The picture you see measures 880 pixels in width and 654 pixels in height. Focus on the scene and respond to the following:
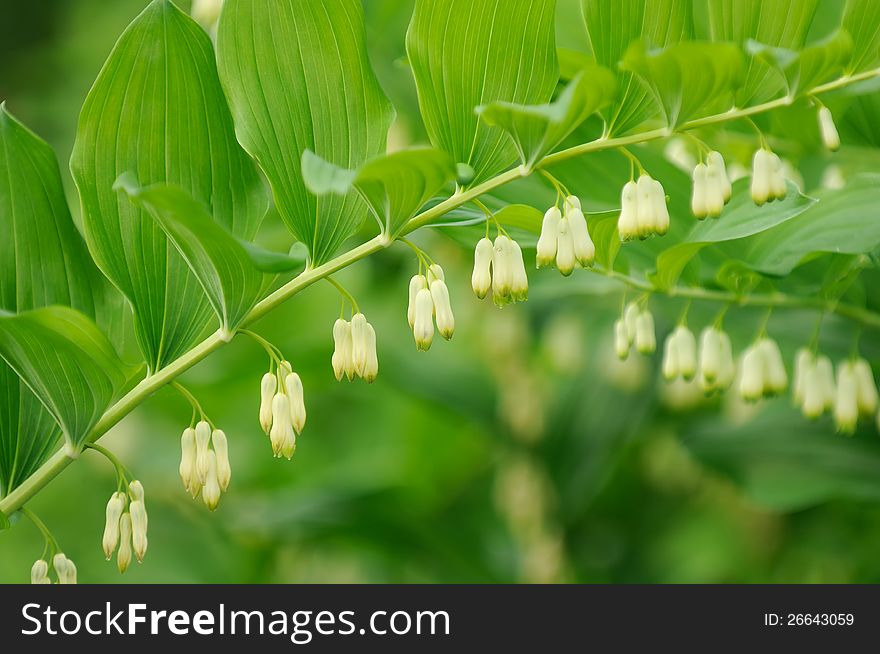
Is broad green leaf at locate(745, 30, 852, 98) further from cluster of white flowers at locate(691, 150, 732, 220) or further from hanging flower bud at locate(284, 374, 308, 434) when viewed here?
hanging flower bud at locate(284, 374, 308, 434)

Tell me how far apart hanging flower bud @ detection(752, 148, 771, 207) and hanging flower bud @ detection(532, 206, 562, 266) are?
0.84 ft

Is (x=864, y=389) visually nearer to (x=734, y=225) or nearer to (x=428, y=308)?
(x=734, y=225)

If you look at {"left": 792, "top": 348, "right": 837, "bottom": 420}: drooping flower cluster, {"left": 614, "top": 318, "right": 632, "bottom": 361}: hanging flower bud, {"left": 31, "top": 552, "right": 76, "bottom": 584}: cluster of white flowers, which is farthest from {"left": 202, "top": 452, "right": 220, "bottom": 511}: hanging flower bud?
{"left": 792, "top": 348, "right": 837, "bottom": 420}: drooping flower cluster

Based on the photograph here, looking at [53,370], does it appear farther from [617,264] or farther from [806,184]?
[806,184]

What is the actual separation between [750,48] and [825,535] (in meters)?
2.17

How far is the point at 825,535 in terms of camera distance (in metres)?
Result: 2.74

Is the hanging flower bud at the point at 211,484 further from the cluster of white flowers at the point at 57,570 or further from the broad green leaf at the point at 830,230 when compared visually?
the broad green leaf at the point at 830,230

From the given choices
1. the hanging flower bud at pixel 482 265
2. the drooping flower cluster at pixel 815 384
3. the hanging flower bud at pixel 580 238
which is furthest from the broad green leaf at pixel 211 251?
the drooping flower cluster at pixel 815 384

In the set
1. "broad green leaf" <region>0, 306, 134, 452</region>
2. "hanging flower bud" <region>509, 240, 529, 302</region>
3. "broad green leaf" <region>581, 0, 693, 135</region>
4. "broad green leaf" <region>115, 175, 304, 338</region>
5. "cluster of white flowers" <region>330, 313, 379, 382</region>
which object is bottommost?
"broad green leaf" <region>0, 306, 134, 452</region>

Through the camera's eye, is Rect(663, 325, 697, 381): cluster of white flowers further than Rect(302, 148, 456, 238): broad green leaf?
Yes

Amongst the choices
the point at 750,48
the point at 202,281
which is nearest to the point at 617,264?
the point at 750,48

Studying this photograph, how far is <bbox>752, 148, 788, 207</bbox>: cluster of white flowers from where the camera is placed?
116 cm

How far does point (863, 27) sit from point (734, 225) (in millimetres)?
312

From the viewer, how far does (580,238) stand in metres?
1.15
